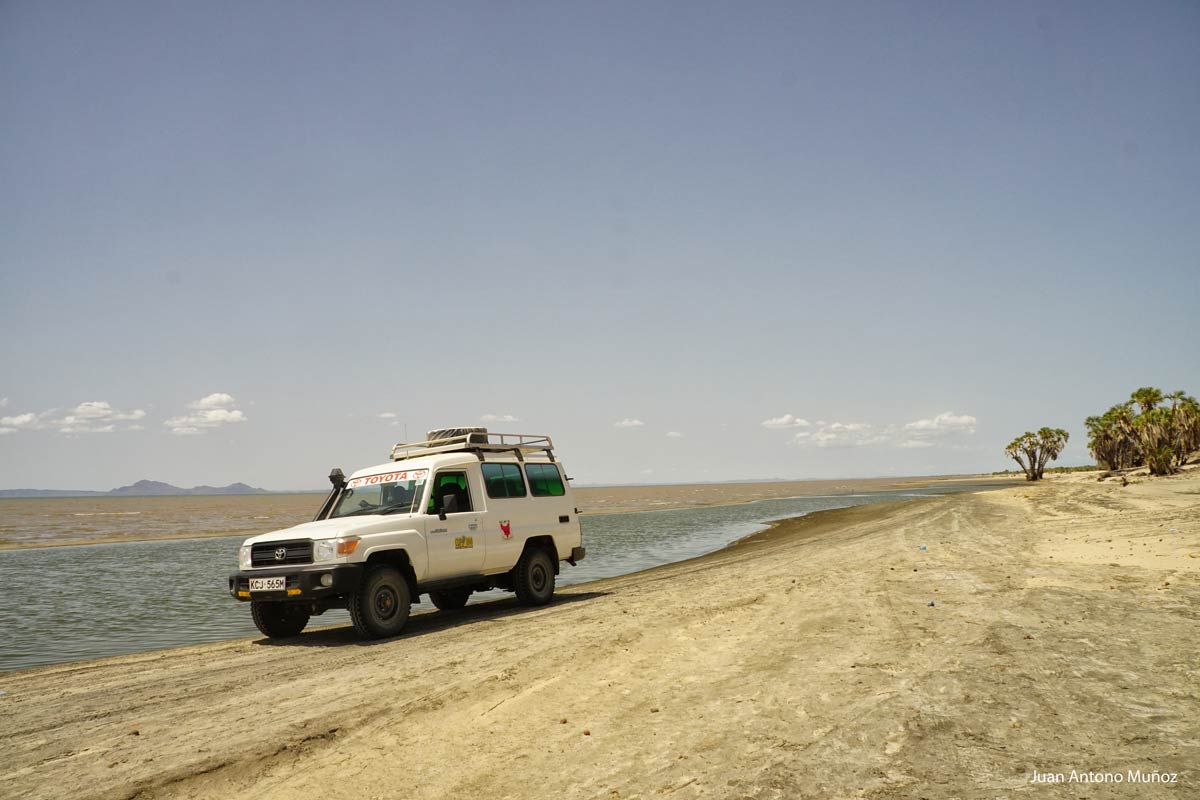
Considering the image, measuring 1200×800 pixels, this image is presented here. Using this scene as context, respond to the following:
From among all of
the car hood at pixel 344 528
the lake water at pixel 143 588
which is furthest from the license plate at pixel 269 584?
the lake water at pixel 143 588

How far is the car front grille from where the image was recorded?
420 inches

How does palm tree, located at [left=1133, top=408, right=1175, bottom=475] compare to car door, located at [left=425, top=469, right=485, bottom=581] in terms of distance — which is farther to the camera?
palm tree, located at [left=1133, top=408, right=1175, bottom=475]

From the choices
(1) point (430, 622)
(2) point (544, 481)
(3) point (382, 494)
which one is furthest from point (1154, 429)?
(3) point (382, 494)

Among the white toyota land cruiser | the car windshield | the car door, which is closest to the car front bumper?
the white toyota land cruiser

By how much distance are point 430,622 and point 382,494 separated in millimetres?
2272

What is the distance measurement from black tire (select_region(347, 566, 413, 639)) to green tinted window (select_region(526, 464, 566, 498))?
3520 mm

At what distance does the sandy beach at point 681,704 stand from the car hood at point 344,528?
1.51 meters

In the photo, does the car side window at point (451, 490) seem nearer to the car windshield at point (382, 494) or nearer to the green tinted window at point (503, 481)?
the car windshield at point (382, 494)

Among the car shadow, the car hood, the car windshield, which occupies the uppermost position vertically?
the car windshield

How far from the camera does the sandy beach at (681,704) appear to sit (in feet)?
16.5

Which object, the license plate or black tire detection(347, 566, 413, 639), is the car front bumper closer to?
the license plate

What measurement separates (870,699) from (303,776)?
14.4 feet

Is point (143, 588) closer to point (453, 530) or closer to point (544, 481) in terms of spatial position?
point (544, 481)

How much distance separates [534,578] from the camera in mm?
13773
